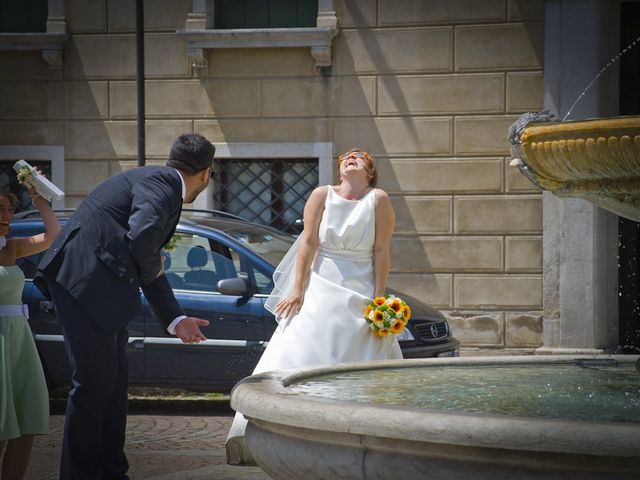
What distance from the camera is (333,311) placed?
7781mm

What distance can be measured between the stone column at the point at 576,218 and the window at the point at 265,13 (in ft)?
9.14

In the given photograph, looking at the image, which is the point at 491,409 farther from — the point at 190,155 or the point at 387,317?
the point at 387,317

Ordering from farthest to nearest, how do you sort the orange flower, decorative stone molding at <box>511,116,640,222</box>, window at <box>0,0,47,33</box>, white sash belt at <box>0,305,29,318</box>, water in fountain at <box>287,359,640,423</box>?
window at <box>0,0,47,33</box> → the orange flower → white sash belt at <box>0,305,29,318</box> → decorative stone molding at <box>511,116,640,222</box> → water in fountain at <box>287,359,640,423</box>

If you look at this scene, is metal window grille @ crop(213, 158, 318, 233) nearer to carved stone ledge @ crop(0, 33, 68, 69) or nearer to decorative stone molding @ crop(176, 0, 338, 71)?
decorative stone molding @ crop(176, 0, 338, 71)

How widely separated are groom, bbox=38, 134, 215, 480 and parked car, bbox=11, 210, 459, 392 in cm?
424

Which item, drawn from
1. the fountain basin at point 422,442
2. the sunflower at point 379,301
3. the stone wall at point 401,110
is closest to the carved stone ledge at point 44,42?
the stone wall at point 401,110

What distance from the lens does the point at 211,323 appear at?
34.3 feet

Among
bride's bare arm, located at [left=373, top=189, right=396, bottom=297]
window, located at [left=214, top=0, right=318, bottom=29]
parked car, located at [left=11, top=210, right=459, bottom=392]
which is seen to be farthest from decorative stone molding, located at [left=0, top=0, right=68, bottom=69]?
bride's bare arm, located at [left=373, top=189, right=396, bottom=297]

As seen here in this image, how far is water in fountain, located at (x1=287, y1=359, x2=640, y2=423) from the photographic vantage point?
4727 millimetres

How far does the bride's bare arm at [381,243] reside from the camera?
8008 millimetres

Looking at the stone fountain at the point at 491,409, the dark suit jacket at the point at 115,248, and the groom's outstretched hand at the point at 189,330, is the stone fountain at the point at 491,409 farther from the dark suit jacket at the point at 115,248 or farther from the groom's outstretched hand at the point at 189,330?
the dark suit jacket at the point at 115,248

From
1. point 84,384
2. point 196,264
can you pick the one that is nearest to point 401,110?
point 196,264

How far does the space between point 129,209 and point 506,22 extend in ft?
31.5

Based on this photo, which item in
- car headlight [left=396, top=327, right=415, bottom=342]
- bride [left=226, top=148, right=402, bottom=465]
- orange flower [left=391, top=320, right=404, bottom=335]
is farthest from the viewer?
car headlight [left=396, top=327, right=415, bottom=342]
